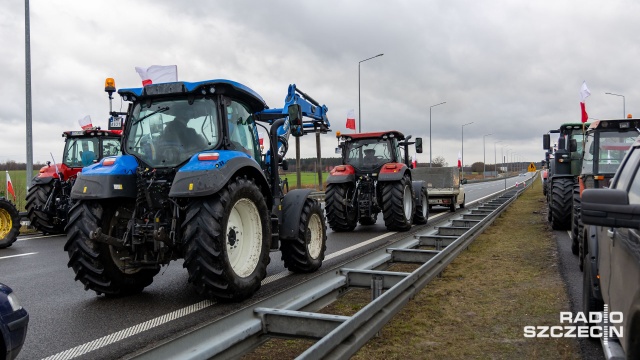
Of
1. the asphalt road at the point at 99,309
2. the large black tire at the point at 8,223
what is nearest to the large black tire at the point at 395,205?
the asphalt road at the point at 99,309

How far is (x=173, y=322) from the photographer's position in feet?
16.4

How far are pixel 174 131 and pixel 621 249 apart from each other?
4.75m

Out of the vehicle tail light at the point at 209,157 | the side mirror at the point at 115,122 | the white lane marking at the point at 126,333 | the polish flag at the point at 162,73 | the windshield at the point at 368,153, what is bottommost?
the white lane marking at the point at 126,333

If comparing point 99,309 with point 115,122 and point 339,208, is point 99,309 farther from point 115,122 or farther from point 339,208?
point 339,208

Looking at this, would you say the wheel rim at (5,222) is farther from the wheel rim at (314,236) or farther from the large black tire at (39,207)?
the wheel rim at (314,236)

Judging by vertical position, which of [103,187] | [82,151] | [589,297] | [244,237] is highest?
[82,151]

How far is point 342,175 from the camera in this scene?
1226 centimetres

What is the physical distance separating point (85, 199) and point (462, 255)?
566 centimetres

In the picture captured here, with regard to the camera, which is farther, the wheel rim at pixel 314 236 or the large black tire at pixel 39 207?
the large black tire at pixel 39 207

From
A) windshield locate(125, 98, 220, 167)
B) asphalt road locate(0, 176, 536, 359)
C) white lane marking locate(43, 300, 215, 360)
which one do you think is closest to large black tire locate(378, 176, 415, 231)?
asphalt road locate(0, 176, 536, 359)

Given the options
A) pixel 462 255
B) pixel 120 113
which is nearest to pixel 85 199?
pixel 120 113

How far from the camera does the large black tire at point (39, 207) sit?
11.9 m

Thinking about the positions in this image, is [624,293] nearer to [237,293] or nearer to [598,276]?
[598,276]

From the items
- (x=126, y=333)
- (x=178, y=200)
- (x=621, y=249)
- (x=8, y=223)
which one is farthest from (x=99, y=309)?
(x=8, y=223)
